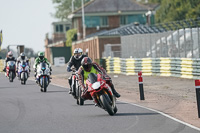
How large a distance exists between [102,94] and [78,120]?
93cm

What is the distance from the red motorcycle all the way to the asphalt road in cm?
25

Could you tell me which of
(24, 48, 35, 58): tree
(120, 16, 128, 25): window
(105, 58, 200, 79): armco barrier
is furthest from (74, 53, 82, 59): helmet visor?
(24, 48, 35, 58): tree

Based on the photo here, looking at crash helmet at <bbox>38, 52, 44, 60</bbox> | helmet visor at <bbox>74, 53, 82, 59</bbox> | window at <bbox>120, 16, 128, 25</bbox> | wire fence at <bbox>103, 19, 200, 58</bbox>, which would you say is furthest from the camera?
window at <bbox>120, 16, 128, 25</bbox>

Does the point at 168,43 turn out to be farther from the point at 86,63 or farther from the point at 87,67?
the point at 86,63

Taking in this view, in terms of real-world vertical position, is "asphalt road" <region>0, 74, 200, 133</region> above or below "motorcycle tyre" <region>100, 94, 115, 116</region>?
below

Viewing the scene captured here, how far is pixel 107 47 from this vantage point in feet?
141

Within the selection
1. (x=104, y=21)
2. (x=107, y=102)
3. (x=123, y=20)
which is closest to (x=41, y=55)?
(x=107, y=102)

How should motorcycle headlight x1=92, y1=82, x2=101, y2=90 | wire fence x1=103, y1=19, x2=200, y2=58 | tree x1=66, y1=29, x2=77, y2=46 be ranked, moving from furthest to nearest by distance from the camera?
tree x1=66, y1=29, x2=77, y2=46, wire fence x1=103, y1=19, x2=200, y2=58, motorcycle headlight x1=92, y1=82, x2=101, y2=90

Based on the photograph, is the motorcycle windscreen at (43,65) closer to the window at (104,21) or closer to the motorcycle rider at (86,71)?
the motorcycle rider at (86,71)

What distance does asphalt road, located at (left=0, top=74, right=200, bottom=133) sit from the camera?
37.5 ft

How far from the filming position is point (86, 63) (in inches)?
579


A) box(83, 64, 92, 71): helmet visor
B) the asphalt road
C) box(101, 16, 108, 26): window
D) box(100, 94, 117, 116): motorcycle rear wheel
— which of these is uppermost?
box(101, 16, 108, 26): window

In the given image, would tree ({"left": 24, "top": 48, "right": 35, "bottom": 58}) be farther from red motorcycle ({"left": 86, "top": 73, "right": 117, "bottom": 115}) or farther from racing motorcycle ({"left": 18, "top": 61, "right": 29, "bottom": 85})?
red motorcycle ({"left": 86, "top": 73, "right": 117, "bottom": 115})

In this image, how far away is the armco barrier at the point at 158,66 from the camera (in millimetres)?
27544
